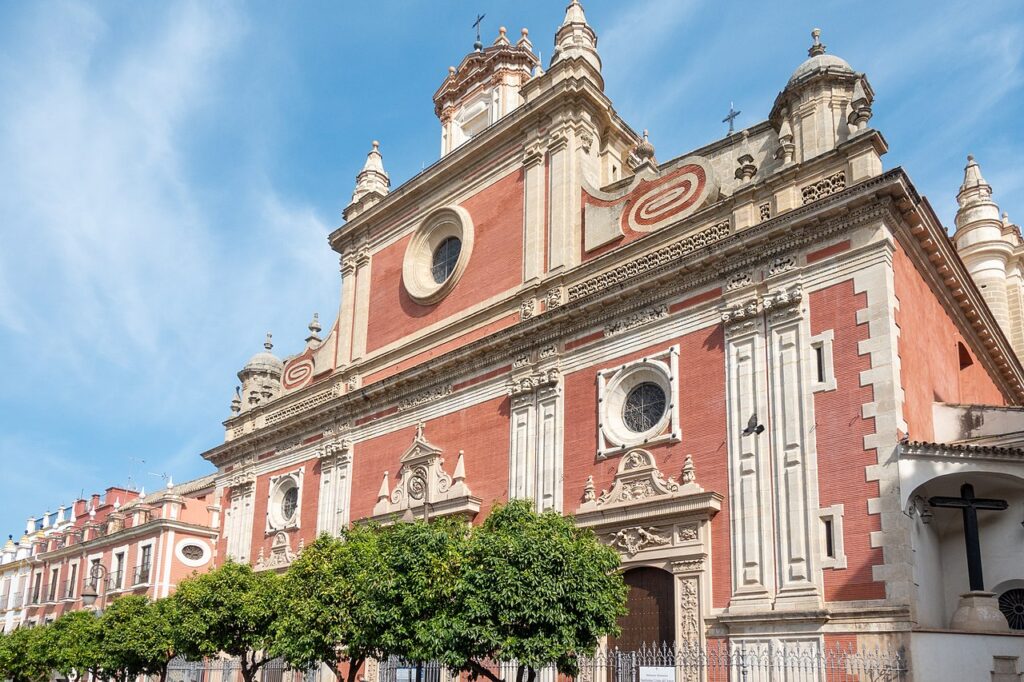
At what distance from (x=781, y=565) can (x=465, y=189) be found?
14.5m

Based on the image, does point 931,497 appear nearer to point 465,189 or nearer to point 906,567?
point 906,567

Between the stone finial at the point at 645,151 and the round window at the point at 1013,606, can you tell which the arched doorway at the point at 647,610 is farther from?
the stone finial at the point at 645,151

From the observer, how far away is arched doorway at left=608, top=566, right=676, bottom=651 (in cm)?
1786

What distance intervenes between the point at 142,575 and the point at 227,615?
1331cm

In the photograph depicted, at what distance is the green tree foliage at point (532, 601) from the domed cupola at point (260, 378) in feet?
59.3

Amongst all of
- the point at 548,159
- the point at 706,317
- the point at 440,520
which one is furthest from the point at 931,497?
the point at 548,159

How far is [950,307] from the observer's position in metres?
20.6

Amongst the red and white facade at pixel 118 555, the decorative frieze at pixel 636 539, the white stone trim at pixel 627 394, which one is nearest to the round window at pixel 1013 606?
the decorative frieze at pixel 636 539

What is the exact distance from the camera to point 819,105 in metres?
18.9

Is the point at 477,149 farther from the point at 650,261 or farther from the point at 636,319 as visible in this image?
the point at 636,319

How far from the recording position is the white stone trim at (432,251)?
26109mm

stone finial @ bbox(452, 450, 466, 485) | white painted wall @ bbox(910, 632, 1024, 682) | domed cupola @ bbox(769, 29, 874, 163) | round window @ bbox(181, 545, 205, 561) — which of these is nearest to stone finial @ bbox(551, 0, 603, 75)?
domed cupola @ bbox(769, 29, 874, 163)

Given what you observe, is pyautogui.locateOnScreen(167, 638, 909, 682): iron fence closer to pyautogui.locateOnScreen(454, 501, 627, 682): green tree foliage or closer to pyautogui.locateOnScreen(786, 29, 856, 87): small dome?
pyautogui.locateOnScreen(454, 501, 627, 682): green tree foliage

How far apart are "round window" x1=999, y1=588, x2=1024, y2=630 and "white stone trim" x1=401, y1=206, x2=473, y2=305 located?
1497 cm
